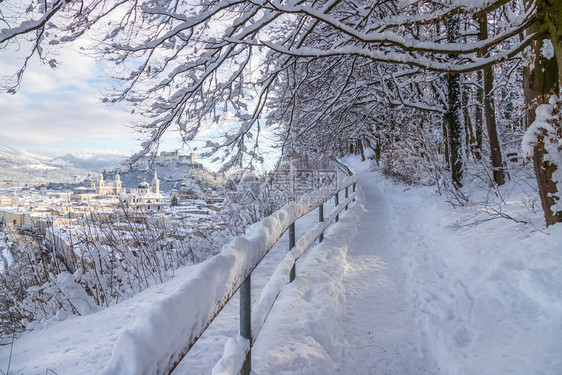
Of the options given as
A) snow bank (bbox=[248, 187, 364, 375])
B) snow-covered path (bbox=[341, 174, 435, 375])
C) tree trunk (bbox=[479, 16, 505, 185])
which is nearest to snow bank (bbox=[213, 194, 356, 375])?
snow bank (bbox=[248, 187, 364, 375])

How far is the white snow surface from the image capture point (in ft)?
7.69

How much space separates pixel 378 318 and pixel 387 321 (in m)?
0.10

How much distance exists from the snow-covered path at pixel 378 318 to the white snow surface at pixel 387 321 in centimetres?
1

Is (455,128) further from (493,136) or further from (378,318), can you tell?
(378,318)

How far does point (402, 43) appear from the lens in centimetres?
360

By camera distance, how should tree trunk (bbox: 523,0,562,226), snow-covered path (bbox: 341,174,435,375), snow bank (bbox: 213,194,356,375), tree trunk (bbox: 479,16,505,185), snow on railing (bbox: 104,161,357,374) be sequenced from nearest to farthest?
1. snow on railing (bbox: 104,161,357,374)
2. snow bank (bbox: 213,194,356,375)
3. snow-covered path (bbox: 341,174,435,375)
4. tree trunk (bbox: 523,0,562,226)
5. tree trunk (bbox: 479,16,505,185)

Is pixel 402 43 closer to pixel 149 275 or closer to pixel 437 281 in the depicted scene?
pixel 437 281

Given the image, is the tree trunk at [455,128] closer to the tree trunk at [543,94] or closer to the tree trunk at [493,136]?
the tree trunk at [493,136]

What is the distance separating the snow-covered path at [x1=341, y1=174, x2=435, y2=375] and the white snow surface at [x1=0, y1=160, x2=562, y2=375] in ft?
0.05

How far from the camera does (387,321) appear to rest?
11.6 feet

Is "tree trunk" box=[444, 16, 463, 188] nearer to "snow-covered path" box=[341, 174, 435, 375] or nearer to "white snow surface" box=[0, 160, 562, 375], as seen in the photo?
"snow-covered path" box=[341, 174, 435, 375]

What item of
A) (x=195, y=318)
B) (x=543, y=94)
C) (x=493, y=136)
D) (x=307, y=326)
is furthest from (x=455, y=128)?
(x=195, y=318)

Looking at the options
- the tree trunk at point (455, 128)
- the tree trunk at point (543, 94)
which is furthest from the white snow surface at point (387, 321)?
the tree trunk at point (455, 128)

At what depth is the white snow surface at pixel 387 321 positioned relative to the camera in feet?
7.69
